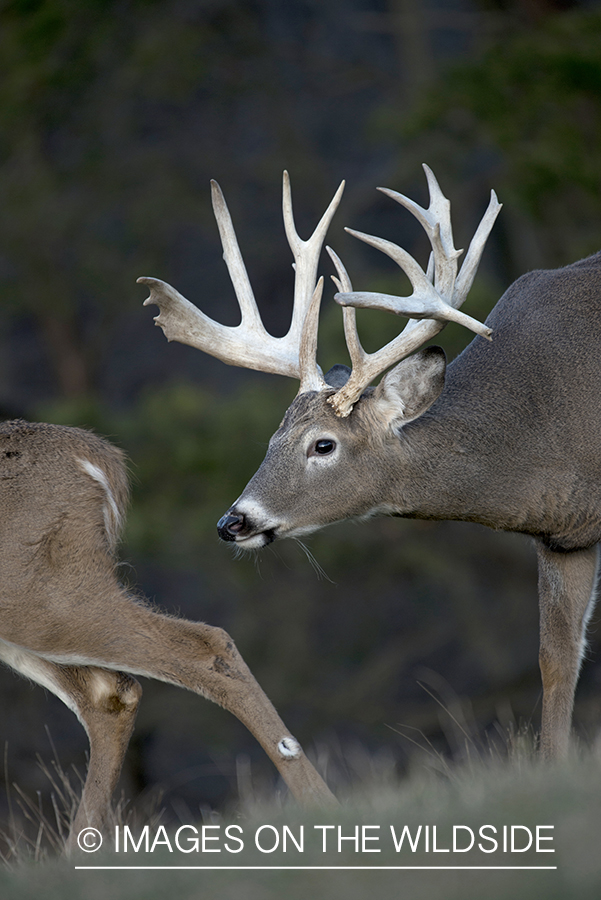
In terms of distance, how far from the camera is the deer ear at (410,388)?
4688 mm

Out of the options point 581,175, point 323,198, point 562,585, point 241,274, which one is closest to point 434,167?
point 581,175

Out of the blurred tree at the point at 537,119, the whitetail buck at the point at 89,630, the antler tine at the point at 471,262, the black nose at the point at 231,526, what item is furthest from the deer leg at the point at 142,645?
the blurred tree at the point at 537,119

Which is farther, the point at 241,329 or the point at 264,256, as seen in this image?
the point at 264,256

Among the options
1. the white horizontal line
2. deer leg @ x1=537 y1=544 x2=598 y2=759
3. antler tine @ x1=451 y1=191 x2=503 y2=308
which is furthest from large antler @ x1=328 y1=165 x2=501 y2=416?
the white horizontal line

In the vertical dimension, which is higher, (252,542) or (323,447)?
(323,447)

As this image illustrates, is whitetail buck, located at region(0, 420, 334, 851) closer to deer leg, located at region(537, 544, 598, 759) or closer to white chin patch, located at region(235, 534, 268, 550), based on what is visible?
white chin patch, located at region(235, 534, 268, 550)

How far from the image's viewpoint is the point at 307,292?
5.40 meters

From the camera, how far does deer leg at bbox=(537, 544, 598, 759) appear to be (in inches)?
196

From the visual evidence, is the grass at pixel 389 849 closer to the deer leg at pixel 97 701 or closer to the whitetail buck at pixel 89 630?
the whitetail buck at pixel 89 630

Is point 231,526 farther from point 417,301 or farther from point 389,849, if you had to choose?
point 389,849

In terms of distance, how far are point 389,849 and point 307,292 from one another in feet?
9.81

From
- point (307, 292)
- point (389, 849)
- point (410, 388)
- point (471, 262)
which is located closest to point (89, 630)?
point (410, 388)

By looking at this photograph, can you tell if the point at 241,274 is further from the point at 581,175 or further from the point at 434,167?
the point at 434,167

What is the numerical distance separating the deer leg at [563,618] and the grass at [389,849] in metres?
0.62
